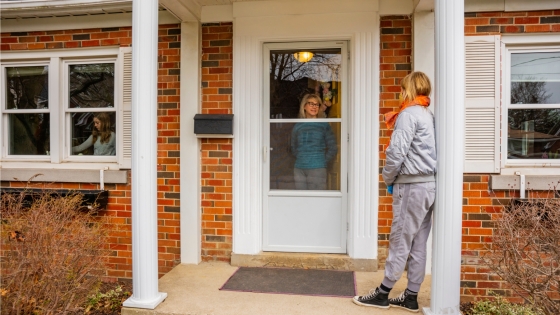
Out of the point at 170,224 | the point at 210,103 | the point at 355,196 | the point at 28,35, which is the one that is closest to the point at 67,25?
the point at 28,35

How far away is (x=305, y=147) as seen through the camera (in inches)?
167

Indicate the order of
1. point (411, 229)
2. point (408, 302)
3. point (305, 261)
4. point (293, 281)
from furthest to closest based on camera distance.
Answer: point (305, 261) → point (293, 281) → point (408, 302) → point (411, 229)

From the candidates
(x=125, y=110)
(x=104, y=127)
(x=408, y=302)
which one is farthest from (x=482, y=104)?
(x=104, y=127)

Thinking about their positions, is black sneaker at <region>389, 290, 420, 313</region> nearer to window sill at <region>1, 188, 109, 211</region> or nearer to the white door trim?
the white door trim

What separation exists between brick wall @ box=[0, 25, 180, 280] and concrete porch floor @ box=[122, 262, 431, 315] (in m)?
0.69

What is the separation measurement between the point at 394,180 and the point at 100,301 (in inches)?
114

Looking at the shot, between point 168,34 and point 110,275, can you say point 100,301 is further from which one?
point 168,34

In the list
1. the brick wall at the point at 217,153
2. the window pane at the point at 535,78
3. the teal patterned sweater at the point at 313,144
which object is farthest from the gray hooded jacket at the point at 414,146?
the brick wall at the point at 217,153

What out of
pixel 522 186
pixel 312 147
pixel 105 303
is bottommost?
pixel 105 303

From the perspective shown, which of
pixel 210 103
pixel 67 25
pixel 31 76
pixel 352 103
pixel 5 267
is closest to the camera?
pixel 5 267

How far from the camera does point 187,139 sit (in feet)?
13.9

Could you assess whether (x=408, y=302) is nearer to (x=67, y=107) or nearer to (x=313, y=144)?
(x=313, y=144)

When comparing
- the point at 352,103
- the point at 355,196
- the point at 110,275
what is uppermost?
the point at 352,103

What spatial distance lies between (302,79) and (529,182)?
255cm
